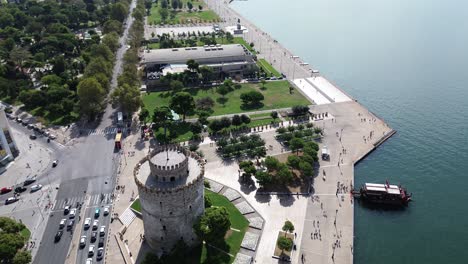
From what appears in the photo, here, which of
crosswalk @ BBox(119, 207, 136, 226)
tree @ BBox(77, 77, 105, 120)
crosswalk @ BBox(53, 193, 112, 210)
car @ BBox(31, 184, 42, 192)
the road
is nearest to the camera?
the road

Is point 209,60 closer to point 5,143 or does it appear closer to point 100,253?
point 5,143

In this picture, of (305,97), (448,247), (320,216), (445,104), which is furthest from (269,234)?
(445,104)

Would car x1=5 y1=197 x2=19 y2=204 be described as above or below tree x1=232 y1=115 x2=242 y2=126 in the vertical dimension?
below

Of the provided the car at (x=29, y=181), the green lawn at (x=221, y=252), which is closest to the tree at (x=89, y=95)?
the car at (x=29, y=181)

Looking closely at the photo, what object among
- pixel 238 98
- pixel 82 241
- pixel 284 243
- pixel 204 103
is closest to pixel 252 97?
pixel 238 98

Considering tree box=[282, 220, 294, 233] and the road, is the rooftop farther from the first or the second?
tree box=[282, 220, 294, 233]

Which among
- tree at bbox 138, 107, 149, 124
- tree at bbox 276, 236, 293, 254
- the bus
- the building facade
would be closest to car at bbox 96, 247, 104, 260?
tree at bbox 276, 236, 293, 254

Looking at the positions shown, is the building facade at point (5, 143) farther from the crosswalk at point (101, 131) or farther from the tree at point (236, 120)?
the tree at point (236, 120)
